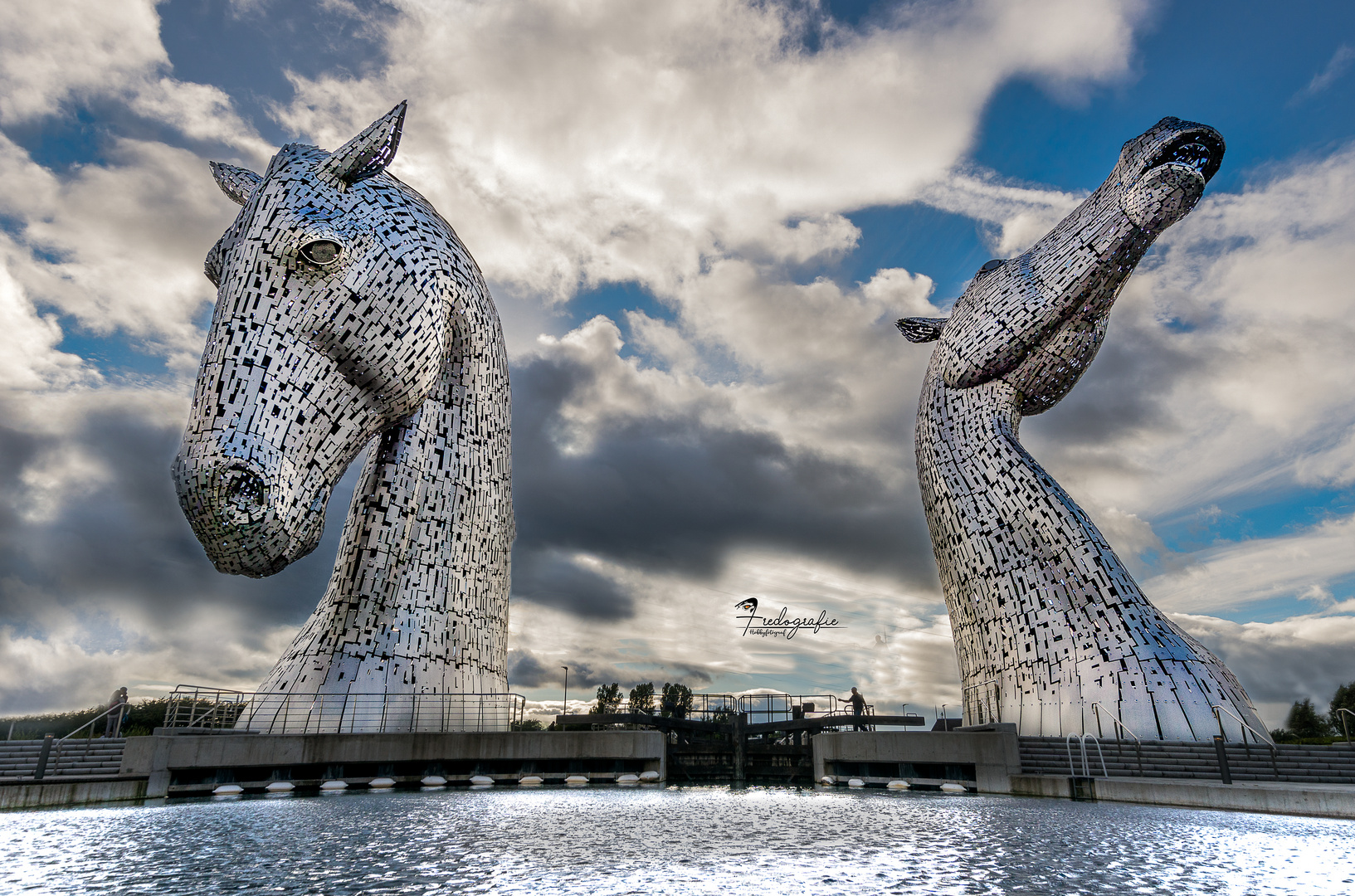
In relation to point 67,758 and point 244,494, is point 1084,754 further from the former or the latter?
point 67,758

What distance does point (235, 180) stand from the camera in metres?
15.0

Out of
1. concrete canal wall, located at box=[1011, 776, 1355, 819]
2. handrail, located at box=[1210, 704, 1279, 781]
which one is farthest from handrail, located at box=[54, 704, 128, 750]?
handrail, located at box=[1210, 704, 1279, 781]

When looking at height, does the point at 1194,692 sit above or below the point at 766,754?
above

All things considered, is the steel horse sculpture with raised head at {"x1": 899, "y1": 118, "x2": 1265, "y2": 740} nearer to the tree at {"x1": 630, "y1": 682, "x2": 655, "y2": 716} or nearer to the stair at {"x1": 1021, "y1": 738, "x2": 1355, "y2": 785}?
the stair at {"x1": 1021, "y1": 738, "x2": 1355, "y2": 785}

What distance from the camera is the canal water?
4.50 meters

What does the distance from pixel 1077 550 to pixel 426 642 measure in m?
12.2

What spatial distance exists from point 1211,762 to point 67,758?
1681cm

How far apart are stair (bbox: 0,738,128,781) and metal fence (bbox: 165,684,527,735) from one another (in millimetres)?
1347

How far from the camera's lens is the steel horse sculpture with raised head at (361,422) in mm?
10914

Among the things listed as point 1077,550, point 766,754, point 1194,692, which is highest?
point 1077,550

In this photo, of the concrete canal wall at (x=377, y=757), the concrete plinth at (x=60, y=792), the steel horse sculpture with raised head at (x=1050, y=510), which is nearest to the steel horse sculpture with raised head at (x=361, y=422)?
the concrete canal wall at (x=377, y=757)

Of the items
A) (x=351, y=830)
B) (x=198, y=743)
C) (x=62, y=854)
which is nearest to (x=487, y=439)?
(x=198, y=743)

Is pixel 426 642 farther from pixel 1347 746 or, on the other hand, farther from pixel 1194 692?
pixel 1347 746

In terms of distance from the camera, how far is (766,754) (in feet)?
63.0
